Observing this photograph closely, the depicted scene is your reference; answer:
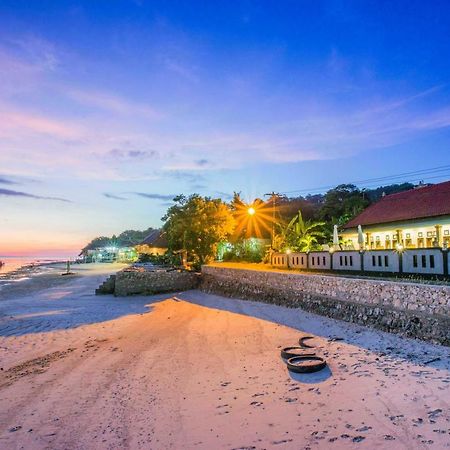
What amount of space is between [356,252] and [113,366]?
12.1 metres

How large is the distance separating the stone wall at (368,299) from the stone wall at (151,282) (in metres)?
8.45

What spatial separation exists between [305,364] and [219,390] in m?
2.14

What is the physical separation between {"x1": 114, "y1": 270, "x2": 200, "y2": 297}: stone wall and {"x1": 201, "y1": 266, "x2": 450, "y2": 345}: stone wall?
8.45 meters

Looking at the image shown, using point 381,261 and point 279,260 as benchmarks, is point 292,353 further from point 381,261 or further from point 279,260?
point 279,260

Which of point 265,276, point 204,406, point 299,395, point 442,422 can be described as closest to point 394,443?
point 442,422

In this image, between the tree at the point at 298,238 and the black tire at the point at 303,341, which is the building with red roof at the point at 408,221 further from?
the black tire at the point at 303,341

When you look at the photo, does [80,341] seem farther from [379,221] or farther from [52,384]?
[379,221]

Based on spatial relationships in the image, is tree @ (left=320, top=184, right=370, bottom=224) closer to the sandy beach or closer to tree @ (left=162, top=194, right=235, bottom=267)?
tree @ (left=162, top=194, right=235, bottom=267)

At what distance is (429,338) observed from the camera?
410 inches

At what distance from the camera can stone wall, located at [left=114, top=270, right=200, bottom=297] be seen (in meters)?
26.7

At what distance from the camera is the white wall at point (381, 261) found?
50.5 feet

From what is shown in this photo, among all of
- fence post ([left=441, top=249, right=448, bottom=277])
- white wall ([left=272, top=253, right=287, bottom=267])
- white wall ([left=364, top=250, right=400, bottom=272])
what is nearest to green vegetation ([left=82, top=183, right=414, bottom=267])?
white wall ([left=272, top=253, right=287, bottom=267])

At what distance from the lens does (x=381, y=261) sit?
1614 centimetres

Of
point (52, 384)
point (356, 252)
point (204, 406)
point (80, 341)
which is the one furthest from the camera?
point (356, 252)
